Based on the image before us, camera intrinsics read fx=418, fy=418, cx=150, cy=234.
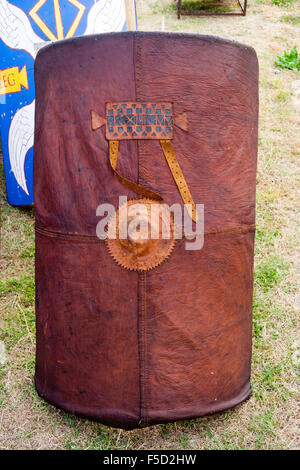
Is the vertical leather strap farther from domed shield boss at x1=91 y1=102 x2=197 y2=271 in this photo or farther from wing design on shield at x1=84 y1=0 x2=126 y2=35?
wing design on shield at x1=84 y1=0 x2=126 y2=35

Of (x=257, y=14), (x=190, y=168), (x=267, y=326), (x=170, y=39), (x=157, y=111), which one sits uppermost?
(x=257, y=14)

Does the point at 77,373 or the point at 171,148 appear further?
the point at 77,373

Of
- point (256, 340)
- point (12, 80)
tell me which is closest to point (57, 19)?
point (12, 80)

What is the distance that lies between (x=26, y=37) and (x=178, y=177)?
1832 mm

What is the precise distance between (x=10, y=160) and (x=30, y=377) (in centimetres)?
163

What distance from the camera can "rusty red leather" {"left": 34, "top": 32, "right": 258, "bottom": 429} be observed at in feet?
4.40

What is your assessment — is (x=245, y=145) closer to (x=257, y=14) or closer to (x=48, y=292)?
(x=48, y=292)

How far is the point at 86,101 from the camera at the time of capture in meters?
1.36

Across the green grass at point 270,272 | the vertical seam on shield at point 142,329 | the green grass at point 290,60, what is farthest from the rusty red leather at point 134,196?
the green grass at point 290,60

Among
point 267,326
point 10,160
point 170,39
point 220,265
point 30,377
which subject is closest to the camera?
point 170,39

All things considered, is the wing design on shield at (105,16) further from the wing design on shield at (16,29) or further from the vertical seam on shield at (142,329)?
the vertical seam on shield at (142,329)

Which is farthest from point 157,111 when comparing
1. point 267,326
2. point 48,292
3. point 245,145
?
point 267,326

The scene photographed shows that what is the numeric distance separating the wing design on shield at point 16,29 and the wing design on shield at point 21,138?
35 cm

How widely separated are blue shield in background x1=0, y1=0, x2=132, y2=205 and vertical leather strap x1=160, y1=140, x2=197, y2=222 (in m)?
1.65
